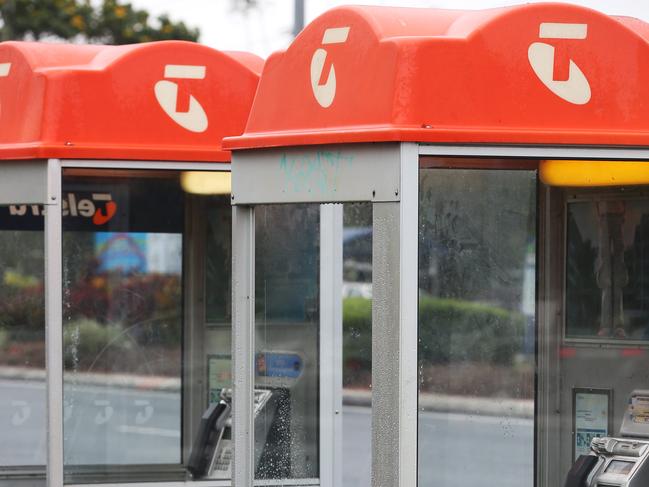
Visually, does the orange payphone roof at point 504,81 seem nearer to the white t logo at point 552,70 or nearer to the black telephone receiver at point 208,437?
the white t logo at point 552,70

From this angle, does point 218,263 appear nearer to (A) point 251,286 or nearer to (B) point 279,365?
(B) point 279,365

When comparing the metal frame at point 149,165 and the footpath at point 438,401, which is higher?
the metal frame at point 149,165

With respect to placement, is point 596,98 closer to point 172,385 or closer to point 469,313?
point 469,313

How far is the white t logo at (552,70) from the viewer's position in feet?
11.6

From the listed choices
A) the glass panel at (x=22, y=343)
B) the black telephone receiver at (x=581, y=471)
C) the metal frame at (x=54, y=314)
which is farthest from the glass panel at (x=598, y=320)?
the glass panel at (x=22, y=343)

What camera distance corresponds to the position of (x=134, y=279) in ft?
20.4

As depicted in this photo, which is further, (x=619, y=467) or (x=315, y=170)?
(x=619, y=467)

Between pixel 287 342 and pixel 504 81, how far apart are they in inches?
→ 65.3

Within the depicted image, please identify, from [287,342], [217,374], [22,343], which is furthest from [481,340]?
[22,343]

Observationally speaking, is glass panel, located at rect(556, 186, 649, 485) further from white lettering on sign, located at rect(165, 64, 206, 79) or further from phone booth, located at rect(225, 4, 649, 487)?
white lettering on sign, located at rect(165, 64, 206, 79)

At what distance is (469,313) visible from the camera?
4699 mm

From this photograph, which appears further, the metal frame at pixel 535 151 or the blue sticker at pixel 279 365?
the blue sticker at pixel 279 365

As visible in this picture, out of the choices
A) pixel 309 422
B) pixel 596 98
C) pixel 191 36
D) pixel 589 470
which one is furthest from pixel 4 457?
pixel 191 36

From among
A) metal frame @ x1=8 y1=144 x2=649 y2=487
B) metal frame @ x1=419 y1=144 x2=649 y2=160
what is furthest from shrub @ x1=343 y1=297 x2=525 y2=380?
metal frame @ x1=419 y1=144 x2=649 y2=160
